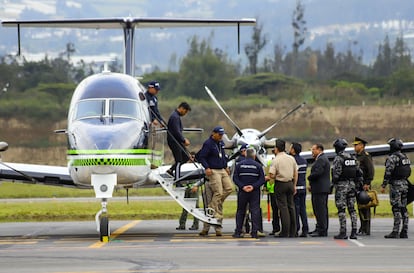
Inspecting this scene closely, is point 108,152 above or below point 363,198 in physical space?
above

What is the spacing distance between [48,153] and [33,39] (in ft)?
303

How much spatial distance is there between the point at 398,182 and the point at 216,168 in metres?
3.80

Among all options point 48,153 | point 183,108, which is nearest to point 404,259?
point 183,108

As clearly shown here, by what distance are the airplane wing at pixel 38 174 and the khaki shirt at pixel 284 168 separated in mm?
5182

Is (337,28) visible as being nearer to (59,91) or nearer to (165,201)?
(59,91)

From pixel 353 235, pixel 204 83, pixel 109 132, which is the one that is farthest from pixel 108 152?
pixel 204 83

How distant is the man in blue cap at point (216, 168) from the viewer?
23.2 metres

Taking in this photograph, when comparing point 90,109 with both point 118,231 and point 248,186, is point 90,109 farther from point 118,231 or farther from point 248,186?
point 118,231

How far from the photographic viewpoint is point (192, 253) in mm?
18516

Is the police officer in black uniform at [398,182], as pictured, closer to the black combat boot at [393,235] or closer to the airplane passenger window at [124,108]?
the black combat boot at [393,235]

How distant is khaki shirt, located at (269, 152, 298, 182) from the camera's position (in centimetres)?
2278

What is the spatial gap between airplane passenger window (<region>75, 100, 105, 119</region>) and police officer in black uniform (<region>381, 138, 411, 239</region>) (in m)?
5.95

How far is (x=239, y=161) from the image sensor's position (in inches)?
911

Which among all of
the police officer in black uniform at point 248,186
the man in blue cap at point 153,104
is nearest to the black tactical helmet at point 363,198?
the police officer in black uniform at point 248,186
